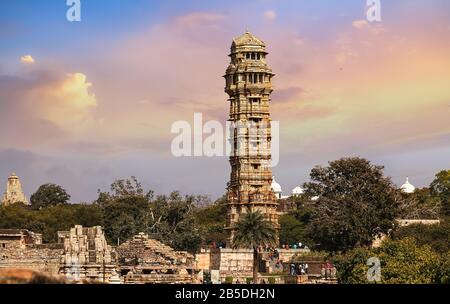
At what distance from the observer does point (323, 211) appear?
111 metres

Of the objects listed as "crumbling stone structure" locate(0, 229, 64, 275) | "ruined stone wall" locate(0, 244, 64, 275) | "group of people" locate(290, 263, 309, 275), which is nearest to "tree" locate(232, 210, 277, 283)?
"group of people" locate(290, 263, 309, 275)

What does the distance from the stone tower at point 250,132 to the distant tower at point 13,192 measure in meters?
50.7

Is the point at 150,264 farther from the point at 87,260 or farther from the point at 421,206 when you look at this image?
the point at 421,206

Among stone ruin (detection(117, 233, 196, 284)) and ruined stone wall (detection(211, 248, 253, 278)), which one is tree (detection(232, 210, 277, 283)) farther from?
stone ruin (detection(117, 233, 196, 284))

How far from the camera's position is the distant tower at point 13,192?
548 feet

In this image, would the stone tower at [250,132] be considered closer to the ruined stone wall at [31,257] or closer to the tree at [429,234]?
the tree at [429,234]

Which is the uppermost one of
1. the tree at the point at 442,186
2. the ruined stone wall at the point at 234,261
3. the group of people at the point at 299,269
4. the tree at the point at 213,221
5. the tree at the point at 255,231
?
the tree at the point at 442,186

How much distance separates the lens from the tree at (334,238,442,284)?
65188mm

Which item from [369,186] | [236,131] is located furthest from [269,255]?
[236,131]

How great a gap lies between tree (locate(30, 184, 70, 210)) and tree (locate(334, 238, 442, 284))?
89.9 meters

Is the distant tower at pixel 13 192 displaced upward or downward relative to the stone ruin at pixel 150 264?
upward

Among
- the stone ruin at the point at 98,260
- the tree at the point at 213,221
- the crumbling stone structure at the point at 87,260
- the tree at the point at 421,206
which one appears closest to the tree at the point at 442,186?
the tree at the point at 421,206

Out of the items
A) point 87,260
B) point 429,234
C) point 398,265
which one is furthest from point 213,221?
point 87,260
